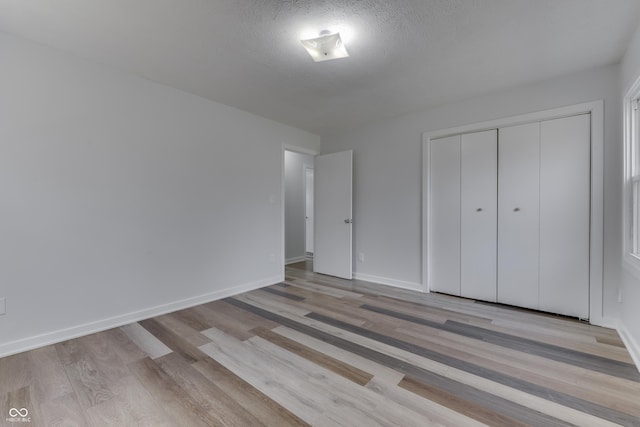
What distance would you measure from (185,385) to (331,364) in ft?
2.98

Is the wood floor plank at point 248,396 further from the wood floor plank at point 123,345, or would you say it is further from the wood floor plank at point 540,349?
the wood floor plank at point 540,349

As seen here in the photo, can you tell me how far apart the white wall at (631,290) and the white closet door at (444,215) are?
1.34 m

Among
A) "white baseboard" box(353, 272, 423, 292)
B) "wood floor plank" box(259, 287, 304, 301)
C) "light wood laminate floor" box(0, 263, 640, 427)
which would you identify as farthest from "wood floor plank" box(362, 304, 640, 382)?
"wood floor plank" box(259, 287, 304, 301)

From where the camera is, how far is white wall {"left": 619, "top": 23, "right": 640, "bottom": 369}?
1.94m

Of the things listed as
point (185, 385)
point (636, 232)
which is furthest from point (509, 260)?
point (185, 385)

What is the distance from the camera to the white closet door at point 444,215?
131 inches

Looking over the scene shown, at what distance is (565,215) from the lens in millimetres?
2670

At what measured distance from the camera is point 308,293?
11.4ft

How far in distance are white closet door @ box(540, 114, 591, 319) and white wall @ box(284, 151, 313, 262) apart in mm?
3806

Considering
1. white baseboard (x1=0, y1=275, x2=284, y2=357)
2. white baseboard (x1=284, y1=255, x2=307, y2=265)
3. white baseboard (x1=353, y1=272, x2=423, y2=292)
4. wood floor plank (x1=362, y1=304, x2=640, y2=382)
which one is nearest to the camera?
wood floor plank (x1=362, y1=304, x2=640, y2=382)

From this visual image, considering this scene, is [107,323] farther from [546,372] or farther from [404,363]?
[546,372]

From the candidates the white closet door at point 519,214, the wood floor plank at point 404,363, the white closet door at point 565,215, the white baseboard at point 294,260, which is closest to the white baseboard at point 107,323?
the wood floor plank at point 404,363

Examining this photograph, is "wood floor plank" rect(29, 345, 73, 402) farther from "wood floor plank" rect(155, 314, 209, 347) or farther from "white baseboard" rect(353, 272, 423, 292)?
"white baseboard" rect(353, 272, 423, 292)

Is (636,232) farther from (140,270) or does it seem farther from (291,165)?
(291,165)
